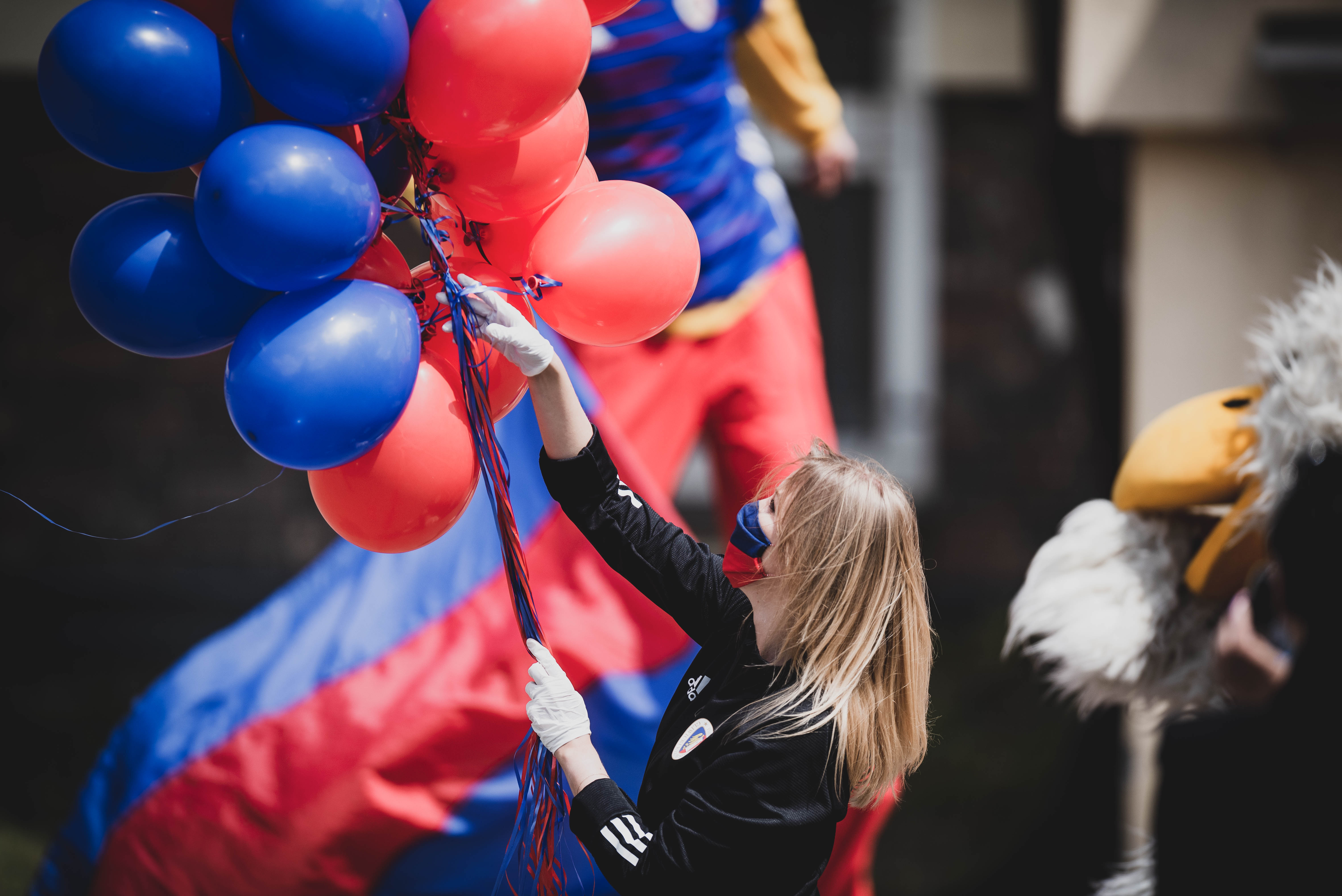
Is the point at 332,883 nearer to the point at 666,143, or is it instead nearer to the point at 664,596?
the point at 664,596

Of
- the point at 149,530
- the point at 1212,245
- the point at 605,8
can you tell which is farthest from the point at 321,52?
the point at 1212,245

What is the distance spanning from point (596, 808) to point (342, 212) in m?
0.60

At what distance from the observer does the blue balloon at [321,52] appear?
93 cm

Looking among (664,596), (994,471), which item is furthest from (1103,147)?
(664,596)

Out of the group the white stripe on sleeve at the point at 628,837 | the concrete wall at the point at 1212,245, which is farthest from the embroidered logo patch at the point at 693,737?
the concrete wall at the point at 1212,245

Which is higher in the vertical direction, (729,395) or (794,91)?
(794,91)

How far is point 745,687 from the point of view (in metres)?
1.10

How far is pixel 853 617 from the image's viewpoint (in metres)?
1.07

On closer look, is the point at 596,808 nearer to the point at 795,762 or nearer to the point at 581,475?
the point at 795,762

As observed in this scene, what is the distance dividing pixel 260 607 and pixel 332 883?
0.53m

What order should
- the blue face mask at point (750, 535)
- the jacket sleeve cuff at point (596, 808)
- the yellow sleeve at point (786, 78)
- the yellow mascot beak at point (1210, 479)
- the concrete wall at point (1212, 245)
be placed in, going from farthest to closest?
the concrete wall at point (1212, 245), the yellow sleeve at point (786, 78), the yellow mascot beak at point (1210, 479), the blue face mask at point (750, 535), the jacket sleeve cuff at point (596, 808)

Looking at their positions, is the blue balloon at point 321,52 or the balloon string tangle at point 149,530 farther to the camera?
the balloon string tangle at point 149,530

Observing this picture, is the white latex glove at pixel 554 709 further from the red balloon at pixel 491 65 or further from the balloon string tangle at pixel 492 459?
the red balloon at pixel 491 65

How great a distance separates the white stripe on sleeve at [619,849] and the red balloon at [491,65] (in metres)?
0.66
